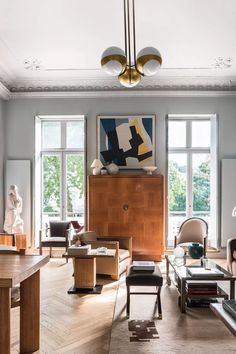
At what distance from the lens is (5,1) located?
433cm

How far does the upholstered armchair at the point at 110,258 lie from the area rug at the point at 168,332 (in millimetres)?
1088

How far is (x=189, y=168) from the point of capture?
7.85 metres

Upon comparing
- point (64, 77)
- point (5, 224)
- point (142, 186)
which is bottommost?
point (5, 224)

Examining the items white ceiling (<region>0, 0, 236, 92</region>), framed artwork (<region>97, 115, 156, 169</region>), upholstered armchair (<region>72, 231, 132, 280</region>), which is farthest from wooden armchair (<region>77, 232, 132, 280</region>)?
white ceiling (<region>0, 0, 236, 92</region>)

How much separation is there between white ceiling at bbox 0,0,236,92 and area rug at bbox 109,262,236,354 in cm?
384

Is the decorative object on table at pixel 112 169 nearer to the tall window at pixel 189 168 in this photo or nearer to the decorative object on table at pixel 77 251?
the tall window at pixel 189 168

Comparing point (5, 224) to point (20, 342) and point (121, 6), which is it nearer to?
point (20, 342)

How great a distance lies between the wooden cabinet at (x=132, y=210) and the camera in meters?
6.98

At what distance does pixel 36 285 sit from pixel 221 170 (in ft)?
17.7

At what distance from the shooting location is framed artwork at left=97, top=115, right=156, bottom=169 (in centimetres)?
754

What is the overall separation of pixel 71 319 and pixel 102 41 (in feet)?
13.5

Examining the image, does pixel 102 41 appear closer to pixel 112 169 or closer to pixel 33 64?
pixel 33 64

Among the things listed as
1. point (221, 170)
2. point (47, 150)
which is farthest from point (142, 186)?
point (47, 150)

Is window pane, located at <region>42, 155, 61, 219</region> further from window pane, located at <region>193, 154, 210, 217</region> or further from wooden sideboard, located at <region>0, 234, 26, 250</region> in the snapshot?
window pane, located at <region>193, 154, 210, 217</region>
